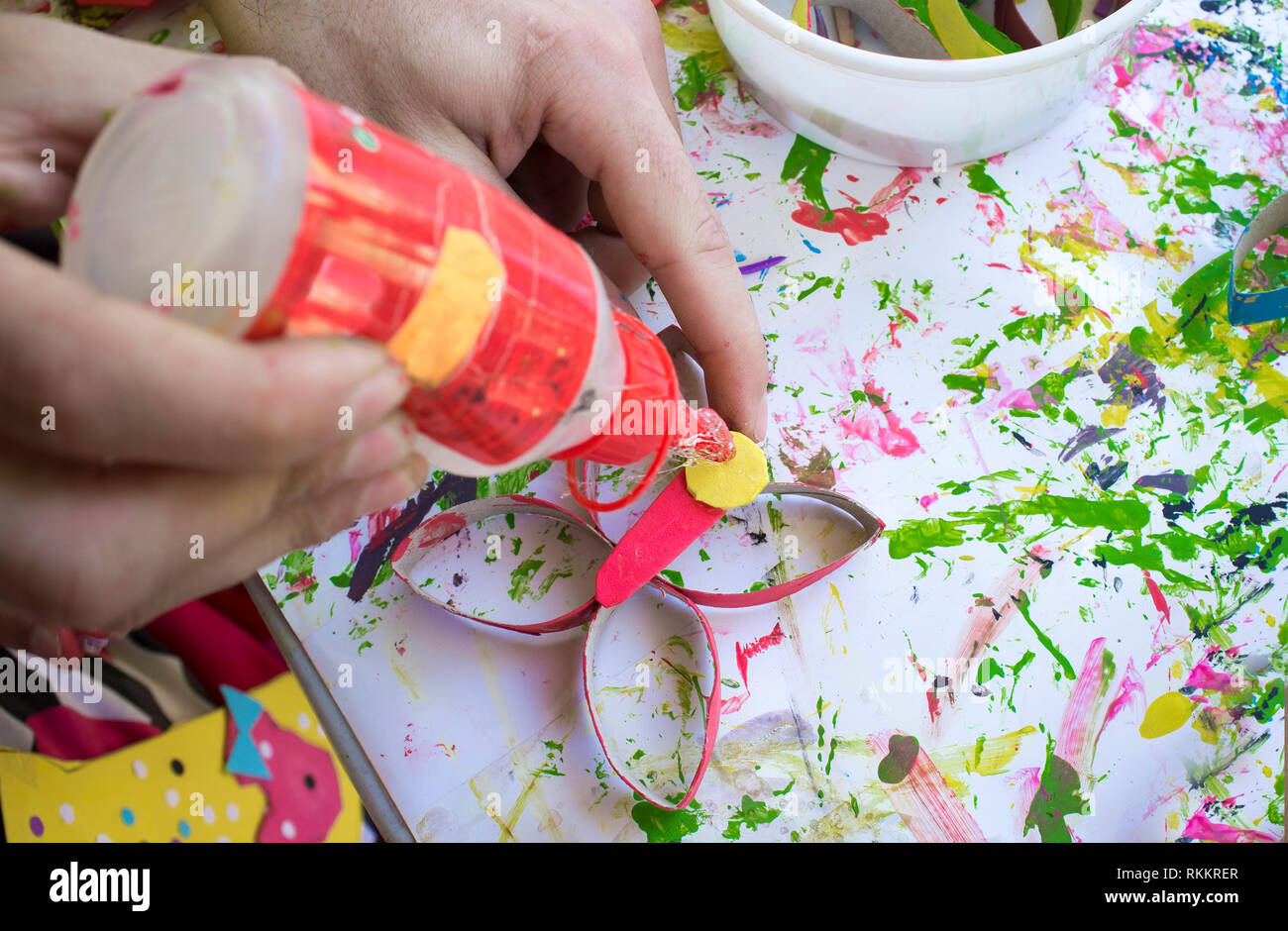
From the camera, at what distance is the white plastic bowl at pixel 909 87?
90cm

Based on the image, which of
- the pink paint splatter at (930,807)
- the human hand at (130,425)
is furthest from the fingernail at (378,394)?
the pink paint splatter at (930,807)

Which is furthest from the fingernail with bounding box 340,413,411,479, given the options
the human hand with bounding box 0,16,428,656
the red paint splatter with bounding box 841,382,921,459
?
the red paint splatter with bounding box 841,382,921,459

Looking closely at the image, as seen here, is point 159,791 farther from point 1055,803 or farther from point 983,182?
point 983,182

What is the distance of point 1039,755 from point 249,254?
2.69 ft

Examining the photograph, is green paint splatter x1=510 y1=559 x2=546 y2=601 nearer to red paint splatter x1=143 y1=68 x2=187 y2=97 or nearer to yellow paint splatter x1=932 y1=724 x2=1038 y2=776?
yellow paint splatter x1=932 y1=724 x2=1038 y2=776

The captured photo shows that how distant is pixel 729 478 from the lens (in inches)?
34.3

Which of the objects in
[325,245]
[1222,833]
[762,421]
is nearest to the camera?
[325,245]

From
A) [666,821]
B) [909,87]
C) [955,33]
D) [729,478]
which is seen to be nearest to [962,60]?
[909,87]

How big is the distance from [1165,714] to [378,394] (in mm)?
822

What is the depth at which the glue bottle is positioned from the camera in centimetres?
42

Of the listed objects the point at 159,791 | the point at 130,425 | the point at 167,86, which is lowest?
the point at 159,791

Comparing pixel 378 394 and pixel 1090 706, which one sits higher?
pixel 378 394

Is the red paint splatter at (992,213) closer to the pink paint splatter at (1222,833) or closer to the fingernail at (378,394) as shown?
the pink paint splatter at (1222,833)

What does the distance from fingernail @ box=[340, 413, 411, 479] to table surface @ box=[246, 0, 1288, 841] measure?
387 millimetres
